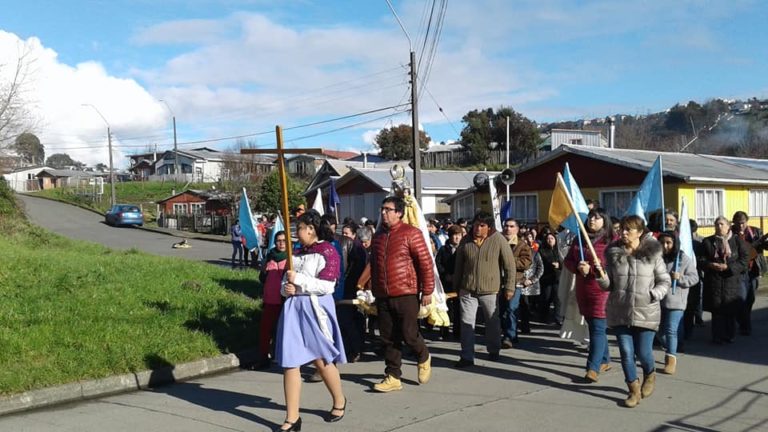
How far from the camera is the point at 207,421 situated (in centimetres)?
650

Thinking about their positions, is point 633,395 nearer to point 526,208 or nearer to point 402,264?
point 402,264

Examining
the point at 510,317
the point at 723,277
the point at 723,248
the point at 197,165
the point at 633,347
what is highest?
the point at 197,165

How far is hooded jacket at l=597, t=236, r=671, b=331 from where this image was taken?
6.70m

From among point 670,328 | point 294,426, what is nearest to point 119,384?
point 294,426

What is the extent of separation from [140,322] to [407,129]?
64983 millimetres

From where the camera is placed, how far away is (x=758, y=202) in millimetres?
24016

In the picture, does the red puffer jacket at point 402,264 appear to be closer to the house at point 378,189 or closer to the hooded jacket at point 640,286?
the hooded jacket at point 640,286

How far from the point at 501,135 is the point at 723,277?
50.1m

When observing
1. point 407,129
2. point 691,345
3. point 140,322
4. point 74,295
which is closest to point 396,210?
point 140,322

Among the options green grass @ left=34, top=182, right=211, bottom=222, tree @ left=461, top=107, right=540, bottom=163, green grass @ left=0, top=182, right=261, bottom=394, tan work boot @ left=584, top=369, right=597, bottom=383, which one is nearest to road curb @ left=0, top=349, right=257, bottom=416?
green grass @ left=0, top=182, right=261, bottom=394

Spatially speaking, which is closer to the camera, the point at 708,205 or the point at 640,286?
the point at 640,286

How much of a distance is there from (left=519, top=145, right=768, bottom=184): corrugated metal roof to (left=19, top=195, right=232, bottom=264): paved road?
12.9 m

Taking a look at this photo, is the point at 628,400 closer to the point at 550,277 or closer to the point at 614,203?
the point at 550,277

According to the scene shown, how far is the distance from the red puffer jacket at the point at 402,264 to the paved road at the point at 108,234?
19477 millimetres
